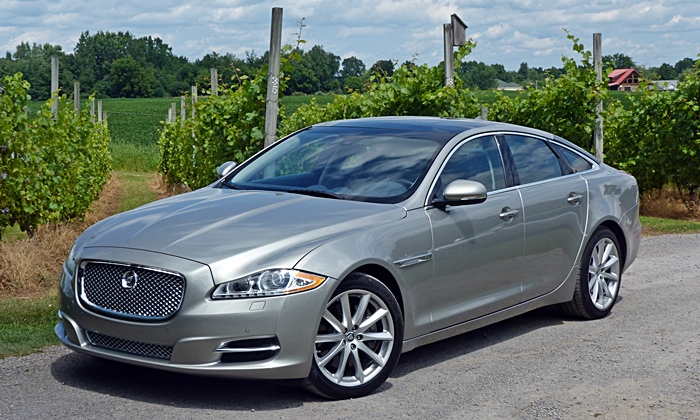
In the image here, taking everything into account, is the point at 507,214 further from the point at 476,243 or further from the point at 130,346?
the point at 130,346

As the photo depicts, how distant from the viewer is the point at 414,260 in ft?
18.7

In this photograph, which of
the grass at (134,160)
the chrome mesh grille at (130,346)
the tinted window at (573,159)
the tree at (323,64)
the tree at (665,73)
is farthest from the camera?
the grass at (134,160)

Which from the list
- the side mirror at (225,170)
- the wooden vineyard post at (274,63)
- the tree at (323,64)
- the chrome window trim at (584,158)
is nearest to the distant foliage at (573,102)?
the wooden vineyard post at (274,63)

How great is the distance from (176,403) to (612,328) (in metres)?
3.74

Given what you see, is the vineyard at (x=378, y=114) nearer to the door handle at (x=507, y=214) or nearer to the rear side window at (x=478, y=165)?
the rear side window at (x=478, y=165)

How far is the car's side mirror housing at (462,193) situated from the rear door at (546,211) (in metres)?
0.83

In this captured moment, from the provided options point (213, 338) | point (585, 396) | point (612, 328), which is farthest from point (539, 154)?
point (213, 338)

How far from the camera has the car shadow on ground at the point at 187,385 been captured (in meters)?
5.23

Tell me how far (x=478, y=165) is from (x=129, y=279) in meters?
2.70

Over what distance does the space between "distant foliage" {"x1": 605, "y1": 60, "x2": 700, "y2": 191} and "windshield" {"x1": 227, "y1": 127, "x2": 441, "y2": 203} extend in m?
11.2

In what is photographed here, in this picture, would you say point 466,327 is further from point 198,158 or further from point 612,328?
point 198,158

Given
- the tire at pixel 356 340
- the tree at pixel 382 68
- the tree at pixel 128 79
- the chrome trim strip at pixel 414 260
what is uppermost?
the tree at pixel 128 79

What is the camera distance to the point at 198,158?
17.9 m

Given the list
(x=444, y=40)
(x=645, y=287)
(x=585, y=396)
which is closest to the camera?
(x=585, y=396)
